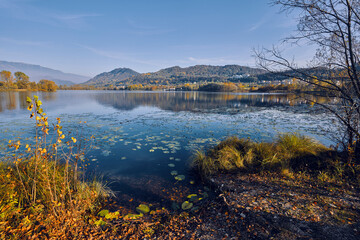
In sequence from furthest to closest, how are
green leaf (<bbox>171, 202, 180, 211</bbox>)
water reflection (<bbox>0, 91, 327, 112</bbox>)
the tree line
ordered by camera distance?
the tree line
water reflection (<bbox>0, 91, 327, 112</bbox>)
green leaf (<bbox>171, 202, 180, 211</bbox>)

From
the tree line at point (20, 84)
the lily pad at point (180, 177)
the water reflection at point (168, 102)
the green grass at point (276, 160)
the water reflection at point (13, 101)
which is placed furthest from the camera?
the tree line at point (20, 84)

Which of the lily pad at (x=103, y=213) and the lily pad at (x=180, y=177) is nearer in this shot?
the lily pad at (x=103, y=213)

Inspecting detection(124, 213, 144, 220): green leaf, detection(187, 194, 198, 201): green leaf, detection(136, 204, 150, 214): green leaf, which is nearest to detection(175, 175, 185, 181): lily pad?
detection(187, 194, 198, 201): green leaf

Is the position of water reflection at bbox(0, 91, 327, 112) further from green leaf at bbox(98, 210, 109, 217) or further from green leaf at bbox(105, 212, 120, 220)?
green leaf at bbox(98, 210, 109, 217)

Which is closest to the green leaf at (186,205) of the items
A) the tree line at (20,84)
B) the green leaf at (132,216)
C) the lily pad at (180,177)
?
the green leaf at (132,216)

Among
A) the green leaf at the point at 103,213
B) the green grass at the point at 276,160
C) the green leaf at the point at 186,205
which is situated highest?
the green grass at the point at 276,160

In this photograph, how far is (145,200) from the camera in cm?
528

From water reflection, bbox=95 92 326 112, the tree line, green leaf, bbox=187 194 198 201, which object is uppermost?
the tree line

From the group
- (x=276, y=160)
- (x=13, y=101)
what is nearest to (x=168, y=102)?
(x=13, y=101)

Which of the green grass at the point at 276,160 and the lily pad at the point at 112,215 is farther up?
the green grass at the point at 276,160

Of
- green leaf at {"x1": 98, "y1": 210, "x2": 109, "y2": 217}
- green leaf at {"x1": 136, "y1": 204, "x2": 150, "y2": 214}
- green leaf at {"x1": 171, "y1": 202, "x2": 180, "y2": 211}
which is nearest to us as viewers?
green leaf at {"x1": 98, "y1": 210, "x2": 109, "y2": 217}

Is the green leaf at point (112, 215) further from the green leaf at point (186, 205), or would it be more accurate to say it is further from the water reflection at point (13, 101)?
the water reflection at point (13, 101)

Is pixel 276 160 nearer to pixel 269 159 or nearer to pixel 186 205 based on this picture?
pixel 269 159

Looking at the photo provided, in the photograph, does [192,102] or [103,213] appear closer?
[103,213]
